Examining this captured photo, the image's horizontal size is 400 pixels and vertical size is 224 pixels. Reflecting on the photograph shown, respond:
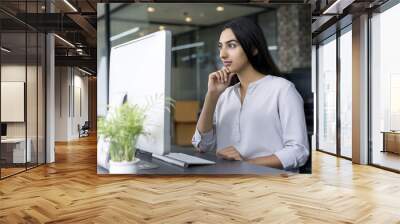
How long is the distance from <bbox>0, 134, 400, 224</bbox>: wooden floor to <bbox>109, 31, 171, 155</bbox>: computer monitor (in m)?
0.69

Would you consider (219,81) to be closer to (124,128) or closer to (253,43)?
(253,43)

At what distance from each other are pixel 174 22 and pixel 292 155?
2343 mm

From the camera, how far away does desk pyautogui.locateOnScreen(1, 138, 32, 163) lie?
20.1 feet

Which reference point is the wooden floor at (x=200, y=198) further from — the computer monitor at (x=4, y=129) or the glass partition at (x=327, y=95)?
the glass partition at (x=327, y=95)

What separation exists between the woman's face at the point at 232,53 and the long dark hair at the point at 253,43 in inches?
2.2

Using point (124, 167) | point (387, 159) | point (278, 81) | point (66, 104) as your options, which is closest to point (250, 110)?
point (278, 81)

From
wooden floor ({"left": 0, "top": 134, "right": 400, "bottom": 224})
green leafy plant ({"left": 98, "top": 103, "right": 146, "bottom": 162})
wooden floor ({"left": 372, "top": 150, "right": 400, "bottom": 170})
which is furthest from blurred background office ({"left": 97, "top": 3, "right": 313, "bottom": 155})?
wooden floor ({"left": 372, "top": 150, "right": 400, "bottom": 170})

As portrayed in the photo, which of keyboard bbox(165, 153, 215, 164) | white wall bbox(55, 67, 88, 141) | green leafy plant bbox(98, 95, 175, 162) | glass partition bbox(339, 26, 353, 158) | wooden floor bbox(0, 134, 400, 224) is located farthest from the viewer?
white wall bbox(55, 67, 88, 141)

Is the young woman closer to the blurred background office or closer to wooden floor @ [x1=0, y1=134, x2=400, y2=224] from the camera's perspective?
the blurred background office

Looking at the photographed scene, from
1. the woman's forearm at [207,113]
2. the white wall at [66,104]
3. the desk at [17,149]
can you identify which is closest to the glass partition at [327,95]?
the woman's forearm at [207,113]

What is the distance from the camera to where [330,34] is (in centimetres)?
908

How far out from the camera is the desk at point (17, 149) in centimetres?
613

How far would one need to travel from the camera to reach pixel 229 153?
5.16 m

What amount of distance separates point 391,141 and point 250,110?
3.17 m
